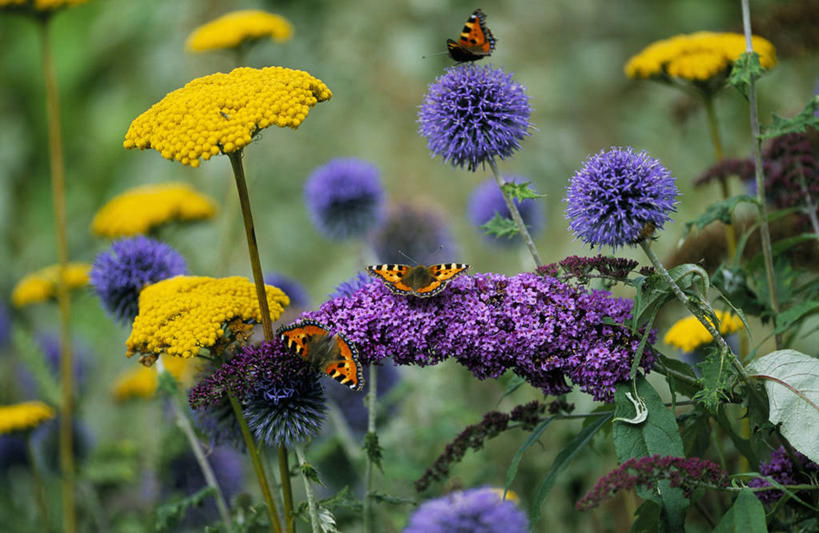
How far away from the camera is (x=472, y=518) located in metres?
1.63

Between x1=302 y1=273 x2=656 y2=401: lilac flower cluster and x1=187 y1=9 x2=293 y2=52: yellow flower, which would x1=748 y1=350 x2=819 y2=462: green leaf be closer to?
x1=302 y1=273 x2=656 y2=401: lilac flower cluster

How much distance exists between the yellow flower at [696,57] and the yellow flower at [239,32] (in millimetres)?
1719

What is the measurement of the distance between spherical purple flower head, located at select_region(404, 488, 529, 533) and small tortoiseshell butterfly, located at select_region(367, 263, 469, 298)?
2.05 ft

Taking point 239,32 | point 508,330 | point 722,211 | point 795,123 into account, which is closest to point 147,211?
point 239,32

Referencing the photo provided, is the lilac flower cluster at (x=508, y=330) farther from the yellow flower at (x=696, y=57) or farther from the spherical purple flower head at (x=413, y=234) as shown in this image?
the spherical purple flower head at (x=413, y=234)

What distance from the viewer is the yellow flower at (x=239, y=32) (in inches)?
147

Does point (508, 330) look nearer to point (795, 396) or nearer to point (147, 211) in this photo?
point (795, 396)

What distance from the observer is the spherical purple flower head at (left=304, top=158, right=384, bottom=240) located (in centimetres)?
435

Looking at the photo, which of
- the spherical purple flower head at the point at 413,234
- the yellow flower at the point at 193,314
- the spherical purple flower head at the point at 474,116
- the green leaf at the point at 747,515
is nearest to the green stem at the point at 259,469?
the yellow flower at the point at 193,314

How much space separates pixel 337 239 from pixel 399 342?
7.74 feet

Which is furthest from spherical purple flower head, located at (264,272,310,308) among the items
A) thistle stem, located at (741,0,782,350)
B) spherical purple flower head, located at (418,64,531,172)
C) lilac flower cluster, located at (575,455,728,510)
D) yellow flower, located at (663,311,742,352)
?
lilac flower cluster, located at (575,455,728,510)

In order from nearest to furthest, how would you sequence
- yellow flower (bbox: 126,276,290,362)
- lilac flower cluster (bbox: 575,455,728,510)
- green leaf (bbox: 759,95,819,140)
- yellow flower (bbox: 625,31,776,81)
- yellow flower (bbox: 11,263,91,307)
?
lilac flower cluster (bbox: 575,455,728,510), yellow flower (bbox: 126,276,290,362), green leaf (bbox: 759,95,819,140), yellow flower (bbox: 625,31,776,81), yellow flower (bbox: 11,263,91,307)

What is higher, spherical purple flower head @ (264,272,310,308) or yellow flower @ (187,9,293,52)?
yellow flower @ (187,9,293,52)

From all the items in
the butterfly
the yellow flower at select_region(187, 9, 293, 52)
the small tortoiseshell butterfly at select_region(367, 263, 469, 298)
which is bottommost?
the small tortoiseshell butterfly at select_region(367, 263, 469, 298)
